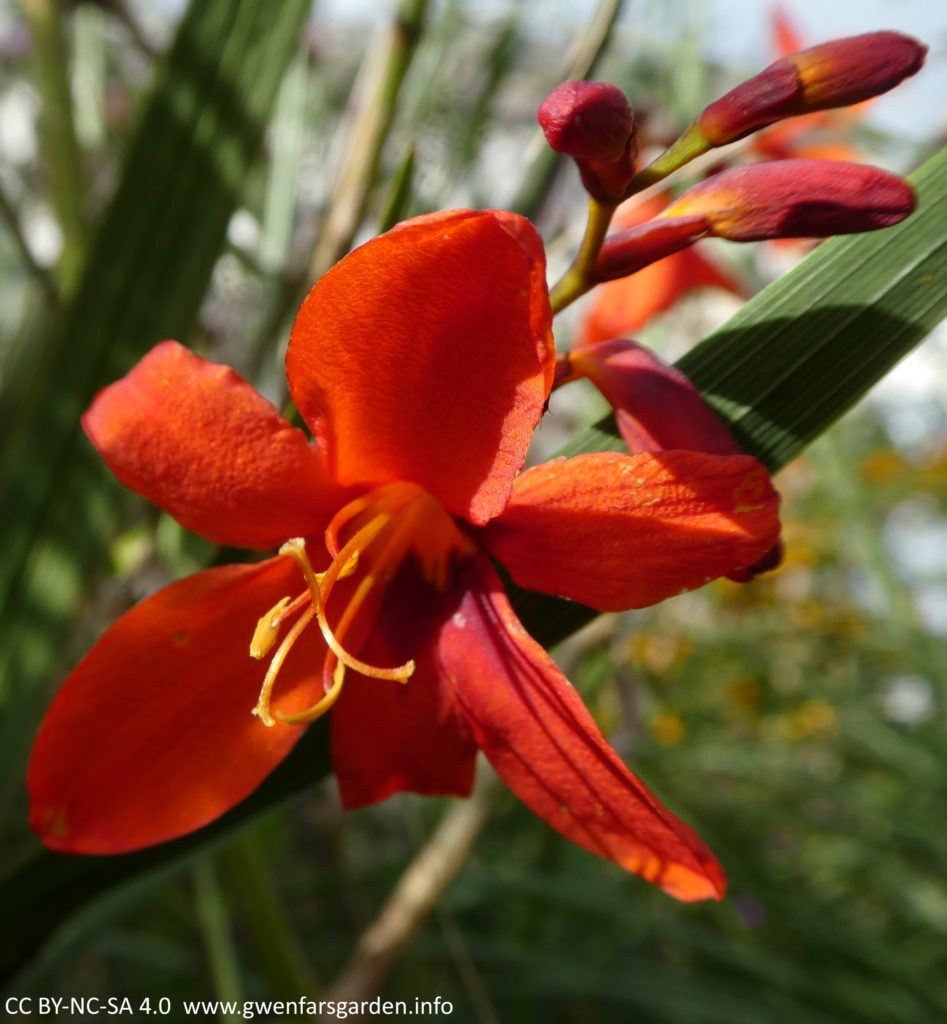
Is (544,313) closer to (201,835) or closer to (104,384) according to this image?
(201,835)

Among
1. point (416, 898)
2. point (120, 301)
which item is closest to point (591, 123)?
point (120, 301)

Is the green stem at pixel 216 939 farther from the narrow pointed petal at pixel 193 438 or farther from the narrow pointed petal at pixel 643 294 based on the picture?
the narrow pointed petal at pixel 643 294

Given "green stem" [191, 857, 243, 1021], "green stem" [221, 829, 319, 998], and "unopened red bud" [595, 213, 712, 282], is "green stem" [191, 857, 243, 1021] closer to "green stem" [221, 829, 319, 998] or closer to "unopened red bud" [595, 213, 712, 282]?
"green stem" [221, 829, 319, 998]

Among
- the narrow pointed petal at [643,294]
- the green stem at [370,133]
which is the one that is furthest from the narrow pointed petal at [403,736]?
the narrow pointed petal at [643,294]

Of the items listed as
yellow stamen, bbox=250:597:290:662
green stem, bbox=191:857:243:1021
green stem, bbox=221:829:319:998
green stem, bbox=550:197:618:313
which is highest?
green stem, bbox=550:197:618:313

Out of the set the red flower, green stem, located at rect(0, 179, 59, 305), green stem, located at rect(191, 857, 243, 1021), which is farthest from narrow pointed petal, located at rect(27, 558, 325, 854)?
green stem, located at rect(0, 179, 59, 305)

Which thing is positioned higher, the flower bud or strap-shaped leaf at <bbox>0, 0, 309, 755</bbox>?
the flower bud

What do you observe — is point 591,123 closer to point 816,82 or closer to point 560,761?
point 816,82
